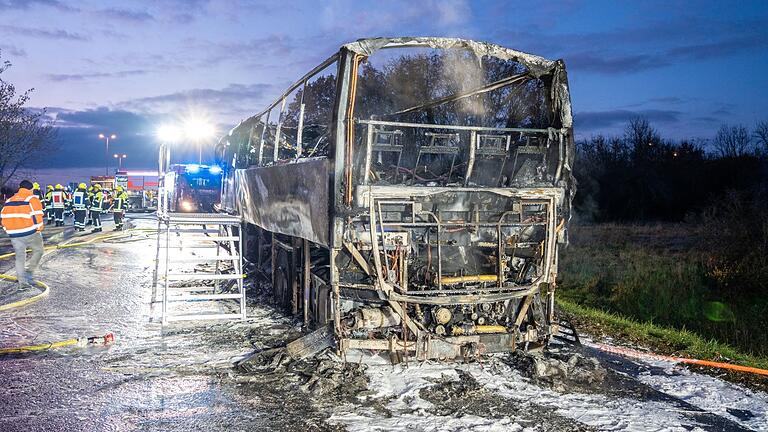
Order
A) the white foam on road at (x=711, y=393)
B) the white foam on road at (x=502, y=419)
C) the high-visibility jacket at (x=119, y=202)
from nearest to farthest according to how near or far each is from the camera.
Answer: the white foam on road at (x=502, y=419) → the white foam on road at (x=711, y=393) → the high-visibility jacket at (x=119, y=202)

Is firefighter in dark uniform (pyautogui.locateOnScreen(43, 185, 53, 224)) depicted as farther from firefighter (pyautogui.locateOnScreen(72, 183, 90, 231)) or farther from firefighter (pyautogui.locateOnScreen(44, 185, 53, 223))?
firefighter (pyautogui.locateOnScreen(72, 183, 90, 231))

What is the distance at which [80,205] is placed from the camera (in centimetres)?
2078

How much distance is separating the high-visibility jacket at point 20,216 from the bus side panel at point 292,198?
3.98m

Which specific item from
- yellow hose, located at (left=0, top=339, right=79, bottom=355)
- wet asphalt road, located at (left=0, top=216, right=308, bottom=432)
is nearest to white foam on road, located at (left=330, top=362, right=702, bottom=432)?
wet asphalt road, located at (left=0, top=216, right=308, bottom=432)

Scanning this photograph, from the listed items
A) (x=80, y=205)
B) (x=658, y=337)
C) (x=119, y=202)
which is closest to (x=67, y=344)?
(x=658, y=337)

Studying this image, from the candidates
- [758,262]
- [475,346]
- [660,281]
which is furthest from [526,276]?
[758,262]

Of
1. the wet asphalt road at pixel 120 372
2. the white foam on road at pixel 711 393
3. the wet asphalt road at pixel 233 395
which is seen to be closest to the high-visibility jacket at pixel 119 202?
the wet asphalt road at pixel 120 372

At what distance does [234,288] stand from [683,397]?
707cm

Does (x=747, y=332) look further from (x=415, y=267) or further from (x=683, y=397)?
(x=415, y=267)

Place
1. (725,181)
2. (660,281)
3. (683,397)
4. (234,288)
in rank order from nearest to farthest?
(683,397) → (234,288) → (660,281) → (725,181)

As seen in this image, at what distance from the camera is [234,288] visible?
10102mm

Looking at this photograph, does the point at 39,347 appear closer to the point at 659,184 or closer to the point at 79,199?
the point at 79,199

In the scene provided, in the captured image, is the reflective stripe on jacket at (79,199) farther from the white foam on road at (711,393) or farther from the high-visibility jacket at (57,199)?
the white foam on road at (711,393)

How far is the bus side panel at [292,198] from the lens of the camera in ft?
19.6
